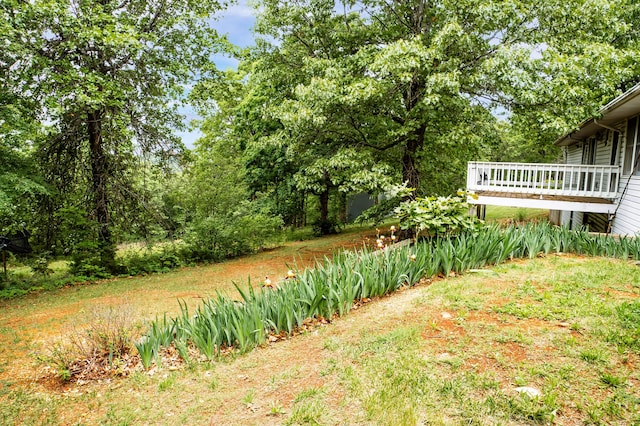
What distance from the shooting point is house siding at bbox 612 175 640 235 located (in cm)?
752

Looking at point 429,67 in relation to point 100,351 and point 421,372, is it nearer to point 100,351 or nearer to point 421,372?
point 421,372

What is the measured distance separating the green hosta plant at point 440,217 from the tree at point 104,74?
6.76 metres

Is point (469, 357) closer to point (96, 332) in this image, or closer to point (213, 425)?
point (213, 425)

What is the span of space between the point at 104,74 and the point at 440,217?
A: 8696 millimetres

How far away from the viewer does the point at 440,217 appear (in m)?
6.02

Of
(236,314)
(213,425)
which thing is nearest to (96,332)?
(236,314)

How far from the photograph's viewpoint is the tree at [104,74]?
25.2 ft

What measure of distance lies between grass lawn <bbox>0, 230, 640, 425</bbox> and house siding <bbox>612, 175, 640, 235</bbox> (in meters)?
3.64

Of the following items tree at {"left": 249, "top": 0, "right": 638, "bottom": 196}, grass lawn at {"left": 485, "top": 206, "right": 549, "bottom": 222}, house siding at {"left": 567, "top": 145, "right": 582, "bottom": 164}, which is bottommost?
grass lawn at {"left": 485, "top": 206, "right": 549, "bottom": 222}

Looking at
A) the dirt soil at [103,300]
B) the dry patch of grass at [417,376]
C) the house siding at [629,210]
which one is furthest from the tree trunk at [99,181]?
the house siding at [629,210]

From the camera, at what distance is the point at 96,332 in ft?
12.7

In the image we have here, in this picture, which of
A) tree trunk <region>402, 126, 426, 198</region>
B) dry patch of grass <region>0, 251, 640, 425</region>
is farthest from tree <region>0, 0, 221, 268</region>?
dry patch of grass <region>0, 251, 640, 425</region>

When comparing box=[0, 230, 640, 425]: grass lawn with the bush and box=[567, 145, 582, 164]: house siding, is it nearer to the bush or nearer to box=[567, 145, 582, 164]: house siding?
the bush

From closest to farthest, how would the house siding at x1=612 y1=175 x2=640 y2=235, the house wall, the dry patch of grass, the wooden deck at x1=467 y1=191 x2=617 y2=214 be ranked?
the dry patch of grass → the house siding at x1=612 y1=175 x2=640 y2=235 → the wooden deck at x1=467 y1=191 x2=617 y2=214 → the house wall
